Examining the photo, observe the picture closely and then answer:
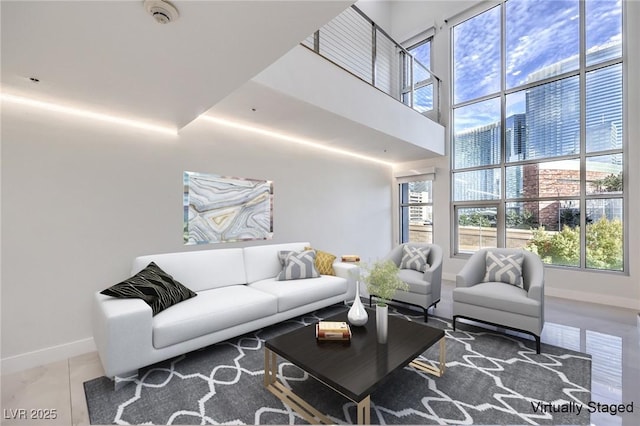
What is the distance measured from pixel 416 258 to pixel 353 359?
2.40 meters

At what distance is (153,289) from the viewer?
252cm

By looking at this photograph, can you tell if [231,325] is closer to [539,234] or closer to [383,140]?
[383,140]

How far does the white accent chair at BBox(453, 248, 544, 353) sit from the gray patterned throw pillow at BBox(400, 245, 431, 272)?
23.6 inches

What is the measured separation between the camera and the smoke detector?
1.33 m

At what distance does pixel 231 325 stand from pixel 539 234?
16.9ft

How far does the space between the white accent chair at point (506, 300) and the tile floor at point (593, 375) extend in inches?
19.0

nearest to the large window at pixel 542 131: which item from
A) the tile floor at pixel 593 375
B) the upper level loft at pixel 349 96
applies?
the upper level loft at pixel 349 96

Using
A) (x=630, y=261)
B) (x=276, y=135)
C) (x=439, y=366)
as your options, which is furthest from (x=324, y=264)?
(x=630, y=261)

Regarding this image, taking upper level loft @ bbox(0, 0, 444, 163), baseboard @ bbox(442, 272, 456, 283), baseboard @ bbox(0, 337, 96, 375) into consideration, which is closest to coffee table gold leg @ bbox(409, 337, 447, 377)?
upper level loft @ bbox(0, 0, 444, 163)

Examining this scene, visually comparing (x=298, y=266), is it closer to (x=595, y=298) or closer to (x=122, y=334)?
(x=122, y=334)

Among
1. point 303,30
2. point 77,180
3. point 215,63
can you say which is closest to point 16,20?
point 215,63

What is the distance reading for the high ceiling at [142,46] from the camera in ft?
4.60

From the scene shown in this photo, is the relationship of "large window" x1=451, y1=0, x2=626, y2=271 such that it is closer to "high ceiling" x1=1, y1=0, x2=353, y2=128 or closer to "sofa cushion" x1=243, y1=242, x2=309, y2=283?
"sofa cushion" x1=243, y1=242, x2=309, y2=283

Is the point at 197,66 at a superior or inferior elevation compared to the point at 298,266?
superior
